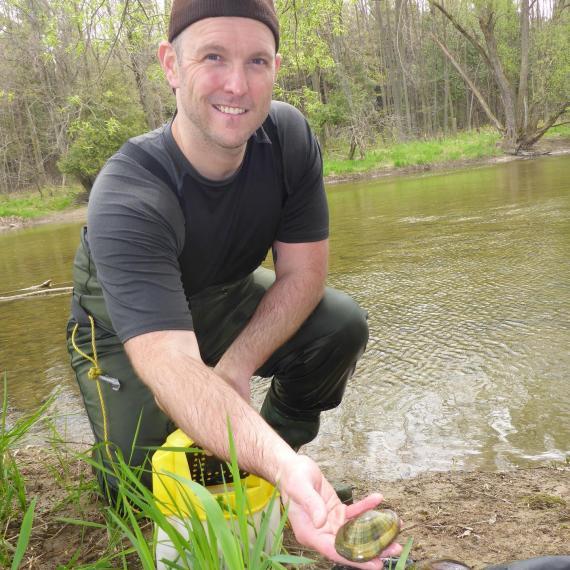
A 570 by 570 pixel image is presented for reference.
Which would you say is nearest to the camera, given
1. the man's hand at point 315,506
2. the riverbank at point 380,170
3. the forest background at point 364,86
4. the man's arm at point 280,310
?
the man's hand at point 315,506

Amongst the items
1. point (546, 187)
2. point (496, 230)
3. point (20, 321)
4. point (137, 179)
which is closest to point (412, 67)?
point (546, 187)

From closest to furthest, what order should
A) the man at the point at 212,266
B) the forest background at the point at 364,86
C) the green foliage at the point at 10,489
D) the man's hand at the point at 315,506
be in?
the man's hand at the point at 315,506 → the man at the point at 212,266 → the green foliage at the point at 10,489 → the forest background at the point at 364,86

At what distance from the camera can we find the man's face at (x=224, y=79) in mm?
2105

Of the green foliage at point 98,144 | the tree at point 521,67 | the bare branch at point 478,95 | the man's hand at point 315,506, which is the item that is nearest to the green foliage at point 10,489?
the man's hand at point 315,506

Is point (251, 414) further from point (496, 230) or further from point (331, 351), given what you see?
point (496, 230)

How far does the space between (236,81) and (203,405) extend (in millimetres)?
1177

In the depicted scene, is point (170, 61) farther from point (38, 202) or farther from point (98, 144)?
point (38, 202)

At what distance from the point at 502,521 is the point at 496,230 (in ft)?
17.4

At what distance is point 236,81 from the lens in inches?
83.7

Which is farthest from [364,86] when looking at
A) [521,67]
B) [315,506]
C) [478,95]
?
[315,506]

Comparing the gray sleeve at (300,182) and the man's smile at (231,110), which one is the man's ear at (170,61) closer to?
the man's smile at (231,110)

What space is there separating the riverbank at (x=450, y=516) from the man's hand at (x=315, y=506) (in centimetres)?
58

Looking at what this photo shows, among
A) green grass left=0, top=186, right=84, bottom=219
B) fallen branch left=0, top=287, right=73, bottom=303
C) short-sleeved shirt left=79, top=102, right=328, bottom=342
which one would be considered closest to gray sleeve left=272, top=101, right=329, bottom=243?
short-sleeved shirt left=79, top=102, right=328, bottom=342

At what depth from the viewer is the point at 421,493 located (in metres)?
2.17
